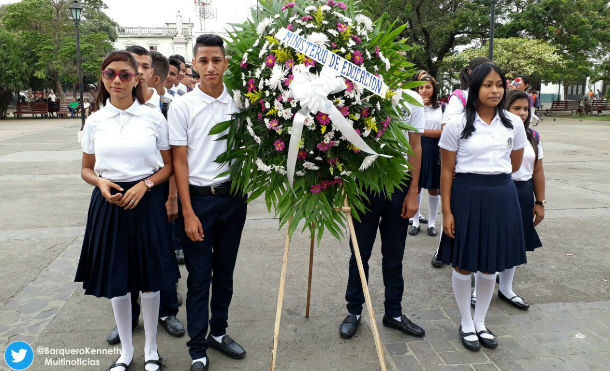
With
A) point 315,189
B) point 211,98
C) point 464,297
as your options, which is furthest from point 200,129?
point 464,297

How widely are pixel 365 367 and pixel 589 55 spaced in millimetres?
31654

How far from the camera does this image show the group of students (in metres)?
2.60

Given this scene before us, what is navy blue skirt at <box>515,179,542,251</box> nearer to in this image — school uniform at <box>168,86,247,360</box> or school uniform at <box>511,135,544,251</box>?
school uniform at <box>511,135,544,251</box>

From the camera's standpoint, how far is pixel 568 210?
646 centimetres

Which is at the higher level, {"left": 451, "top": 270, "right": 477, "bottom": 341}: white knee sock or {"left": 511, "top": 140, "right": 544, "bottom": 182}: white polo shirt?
{"left": 511, "top": 140, "right": 544, "bottom": 182}: white polo shirt

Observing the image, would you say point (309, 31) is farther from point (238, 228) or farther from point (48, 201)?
point (48, 201)

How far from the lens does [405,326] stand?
3.22 meters

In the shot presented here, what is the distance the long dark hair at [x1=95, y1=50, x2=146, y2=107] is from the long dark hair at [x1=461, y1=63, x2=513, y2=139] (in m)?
2.12

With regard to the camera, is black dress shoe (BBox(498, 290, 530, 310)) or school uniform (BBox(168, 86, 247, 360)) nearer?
school uniform (BBox(168, 86, 247, 360))

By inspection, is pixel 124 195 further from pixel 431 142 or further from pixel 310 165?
pixel 431 142

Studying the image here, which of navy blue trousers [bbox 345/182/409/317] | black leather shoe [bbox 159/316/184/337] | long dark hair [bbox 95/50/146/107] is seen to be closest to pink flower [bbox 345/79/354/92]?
navy blue trousers [bbox 345/182/409/317]

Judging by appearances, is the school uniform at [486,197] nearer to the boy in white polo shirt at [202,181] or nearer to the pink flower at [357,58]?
the pink flower at [357,58]

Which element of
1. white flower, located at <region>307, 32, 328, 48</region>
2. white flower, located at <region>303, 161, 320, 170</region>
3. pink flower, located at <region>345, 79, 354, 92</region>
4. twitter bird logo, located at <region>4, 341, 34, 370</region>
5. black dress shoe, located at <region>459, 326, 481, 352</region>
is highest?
white flower, located at <region>307, 32, 328, 48</region>

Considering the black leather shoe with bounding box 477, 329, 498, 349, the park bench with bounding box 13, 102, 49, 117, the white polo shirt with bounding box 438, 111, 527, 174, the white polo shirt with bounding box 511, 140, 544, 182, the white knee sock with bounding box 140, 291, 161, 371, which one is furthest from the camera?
the park bench with bounding box 13, 102, 49, 117
